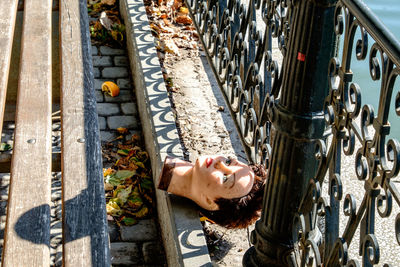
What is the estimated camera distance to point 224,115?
14.5ft

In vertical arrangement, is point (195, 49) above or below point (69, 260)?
below

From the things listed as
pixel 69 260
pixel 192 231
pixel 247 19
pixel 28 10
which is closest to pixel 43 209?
pixel 69 260

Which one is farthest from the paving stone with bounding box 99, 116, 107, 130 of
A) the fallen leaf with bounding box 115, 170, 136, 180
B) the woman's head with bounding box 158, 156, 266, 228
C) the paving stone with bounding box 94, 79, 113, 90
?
the woman's head with bounding box 158, 156, 266, 228

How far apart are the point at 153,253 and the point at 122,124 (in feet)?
4.68

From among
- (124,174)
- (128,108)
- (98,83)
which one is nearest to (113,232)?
(124,174)

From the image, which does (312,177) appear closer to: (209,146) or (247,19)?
(247,19)

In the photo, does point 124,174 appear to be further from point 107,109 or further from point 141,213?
point 107,109

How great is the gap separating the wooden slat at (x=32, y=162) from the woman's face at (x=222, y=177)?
0.75 m

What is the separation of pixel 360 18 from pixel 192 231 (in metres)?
1.49

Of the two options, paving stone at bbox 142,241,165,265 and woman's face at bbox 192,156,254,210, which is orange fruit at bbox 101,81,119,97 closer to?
paving stone at bbox 142,241,165,265

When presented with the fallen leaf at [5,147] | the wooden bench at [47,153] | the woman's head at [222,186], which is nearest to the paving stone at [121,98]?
the fallen leaf at [5,147]

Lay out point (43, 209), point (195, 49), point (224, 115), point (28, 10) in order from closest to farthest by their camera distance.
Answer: point (43, 209)
point (28, 10)
point (224, 115)
point (195, 49)

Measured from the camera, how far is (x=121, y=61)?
555 cm

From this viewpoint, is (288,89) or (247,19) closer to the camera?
(288,89)
